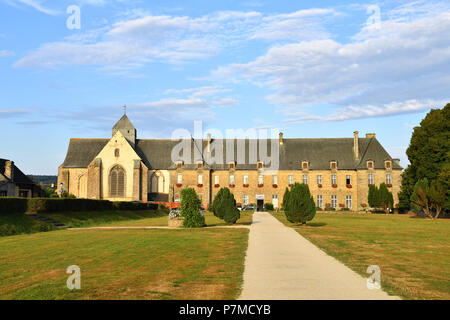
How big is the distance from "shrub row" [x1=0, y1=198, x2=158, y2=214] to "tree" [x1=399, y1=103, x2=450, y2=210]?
110 feet

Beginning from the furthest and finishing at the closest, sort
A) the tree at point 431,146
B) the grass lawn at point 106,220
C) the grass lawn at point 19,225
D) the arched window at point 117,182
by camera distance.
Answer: the arched window at point 117,182 < the tree at point 431,146 < the grass lawn at point 106,220 < the grass lawn at point 19,225

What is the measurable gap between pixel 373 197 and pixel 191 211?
4261cm

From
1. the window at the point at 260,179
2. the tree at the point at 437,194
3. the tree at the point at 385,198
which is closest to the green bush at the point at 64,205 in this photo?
the window at the point at 260,179

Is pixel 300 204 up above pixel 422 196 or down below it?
below

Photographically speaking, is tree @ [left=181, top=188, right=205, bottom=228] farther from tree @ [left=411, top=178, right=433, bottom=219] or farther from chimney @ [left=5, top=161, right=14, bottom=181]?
chimney @ [left=5, top=161, right=14, bottom=181]

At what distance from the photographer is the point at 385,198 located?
63.8 m

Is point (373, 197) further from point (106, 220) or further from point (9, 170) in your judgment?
point (9, 170)

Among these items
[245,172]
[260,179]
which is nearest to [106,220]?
[245,172]

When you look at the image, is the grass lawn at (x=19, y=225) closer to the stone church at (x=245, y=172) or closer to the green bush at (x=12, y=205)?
the green bush at (x=12, y=205)

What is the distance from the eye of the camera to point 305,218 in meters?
31.2

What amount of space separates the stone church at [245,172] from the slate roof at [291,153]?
0.15 meters

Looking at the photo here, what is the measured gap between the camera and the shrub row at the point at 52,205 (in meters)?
29.2
